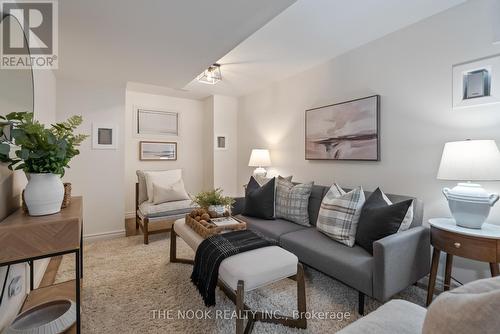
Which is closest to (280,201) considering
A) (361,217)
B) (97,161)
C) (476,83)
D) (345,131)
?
(361,217)

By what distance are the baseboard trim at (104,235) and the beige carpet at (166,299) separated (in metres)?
0.56

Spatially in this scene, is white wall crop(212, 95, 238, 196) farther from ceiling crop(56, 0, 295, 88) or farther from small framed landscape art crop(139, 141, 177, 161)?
ceiling crop(56, 0, 295, 88)

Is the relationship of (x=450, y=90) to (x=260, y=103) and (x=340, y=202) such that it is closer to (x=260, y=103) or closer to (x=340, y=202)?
(x=340, y=202)

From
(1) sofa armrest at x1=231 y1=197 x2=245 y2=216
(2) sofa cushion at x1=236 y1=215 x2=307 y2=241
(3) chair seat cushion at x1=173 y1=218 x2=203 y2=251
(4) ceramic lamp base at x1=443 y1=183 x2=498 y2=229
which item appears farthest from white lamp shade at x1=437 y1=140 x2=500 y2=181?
(1) sofa armrest at x1=231 y1=197 x2=245 y2=216

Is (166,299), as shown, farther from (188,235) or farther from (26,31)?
(26,31)

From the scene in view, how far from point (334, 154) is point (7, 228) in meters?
2.82

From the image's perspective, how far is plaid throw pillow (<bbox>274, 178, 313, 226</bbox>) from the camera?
2.55m

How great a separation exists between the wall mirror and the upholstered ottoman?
1463 millimetres

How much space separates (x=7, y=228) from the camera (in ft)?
3.31

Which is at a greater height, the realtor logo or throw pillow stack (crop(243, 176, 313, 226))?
→ the realtor logo

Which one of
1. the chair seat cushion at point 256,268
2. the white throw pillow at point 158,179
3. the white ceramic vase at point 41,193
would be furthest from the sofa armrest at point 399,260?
the white throw pillow at point 158,179

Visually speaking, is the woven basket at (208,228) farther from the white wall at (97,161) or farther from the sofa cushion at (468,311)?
the white wall at (97,161)

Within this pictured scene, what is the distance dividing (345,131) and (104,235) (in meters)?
3.51

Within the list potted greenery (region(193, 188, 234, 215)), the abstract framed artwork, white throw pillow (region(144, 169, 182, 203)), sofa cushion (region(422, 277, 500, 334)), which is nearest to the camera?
sofa cushion (region(422, 277, 500, 334))
